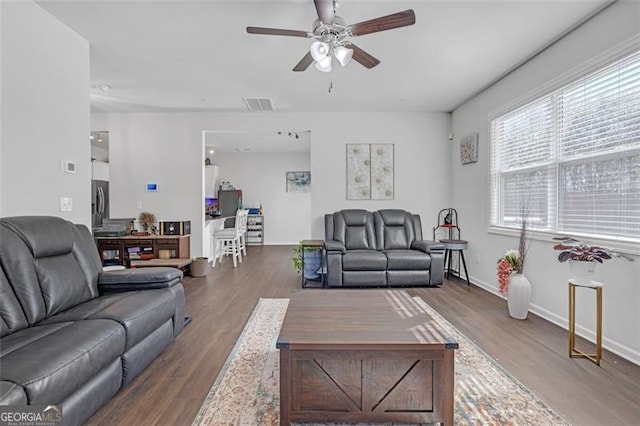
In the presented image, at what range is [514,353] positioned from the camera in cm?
241

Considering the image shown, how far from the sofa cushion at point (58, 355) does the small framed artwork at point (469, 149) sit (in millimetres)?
4656

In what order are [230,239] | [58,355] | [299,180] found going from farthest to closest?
[299,180] < [230,239] < [58,355]

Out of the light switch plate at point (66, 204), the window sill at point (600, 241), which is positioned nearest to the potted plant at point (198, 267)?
the light switch plate at point (66, 204)

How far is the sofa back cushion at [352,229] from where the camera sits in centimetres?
484

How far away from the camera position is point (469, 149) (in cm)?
472

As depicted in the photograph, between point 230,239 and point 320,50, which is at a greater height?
point 320,50

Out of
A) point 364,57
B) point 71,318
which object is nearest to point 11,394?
point 71,318

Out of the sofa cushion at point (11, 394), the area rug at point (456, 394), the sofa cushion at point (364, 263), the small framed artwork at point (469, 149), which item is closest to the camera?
the sofa cushion at point (11, 394)

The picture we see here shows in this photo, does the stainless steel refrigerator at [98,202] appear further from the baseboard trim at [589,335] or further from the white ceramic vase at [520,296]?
the baseboard trim at [589,335]

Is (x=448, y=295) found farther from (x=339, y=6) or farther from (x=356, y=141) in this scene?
(x=339, y=6)

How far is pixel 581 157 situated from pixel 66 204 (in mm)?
4572

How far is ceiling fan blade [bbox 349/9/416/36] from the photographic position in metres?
2.06

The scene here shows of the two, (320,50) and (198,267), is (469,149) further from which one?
(198,267)

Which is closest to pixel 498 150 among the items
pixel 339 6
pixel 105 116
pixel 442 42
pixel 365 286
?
pixel 442 42
